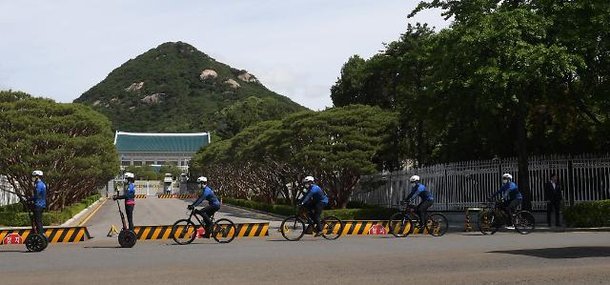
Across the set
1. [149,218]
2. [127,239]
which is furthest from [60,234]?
[149,218]

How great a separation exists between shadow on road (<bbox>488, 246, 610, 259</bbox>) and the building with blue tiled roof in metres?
116

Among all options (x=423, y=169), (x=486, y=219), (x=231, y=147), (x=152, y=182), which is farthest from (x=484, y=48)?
(x=152, y=182)

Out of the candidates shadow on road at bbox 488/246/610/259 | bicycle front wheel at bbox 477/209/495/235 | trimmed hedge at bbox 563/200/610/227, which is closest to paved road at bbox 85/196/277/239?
bicycle front wheel at bbox 477/209/495/235

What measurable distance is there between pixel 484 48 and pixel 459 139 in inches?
442

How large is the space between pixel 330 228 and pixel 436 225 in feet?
10.7

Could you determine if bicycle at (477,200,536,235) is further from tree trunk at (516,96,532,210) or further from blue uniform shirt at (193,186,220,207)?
blue uniform shirt at (193,186,220,207)

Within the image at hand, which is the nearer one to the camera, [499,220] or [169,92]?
[499,220]

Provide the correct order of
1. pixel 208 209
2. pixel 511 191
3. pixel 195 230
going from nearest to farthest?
pixel 195 230
pixel 208 209
pixel 511 191

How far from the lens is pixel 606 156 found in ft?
84.0

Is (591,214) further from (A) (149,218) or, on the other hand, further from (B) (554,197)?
(A) (149,218)

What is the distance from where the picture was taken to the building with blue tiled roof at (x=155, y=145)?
12912 centimetres

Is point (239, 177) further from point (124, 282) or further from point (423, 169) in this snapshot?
point (124, 282)

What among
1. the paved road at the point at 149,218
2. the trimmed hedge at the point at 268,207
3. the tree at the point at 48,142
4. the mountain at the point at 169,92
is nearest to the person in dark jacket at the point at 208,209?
the paved road at the point at 149,218

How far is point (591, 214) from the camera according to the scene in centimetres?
2270
